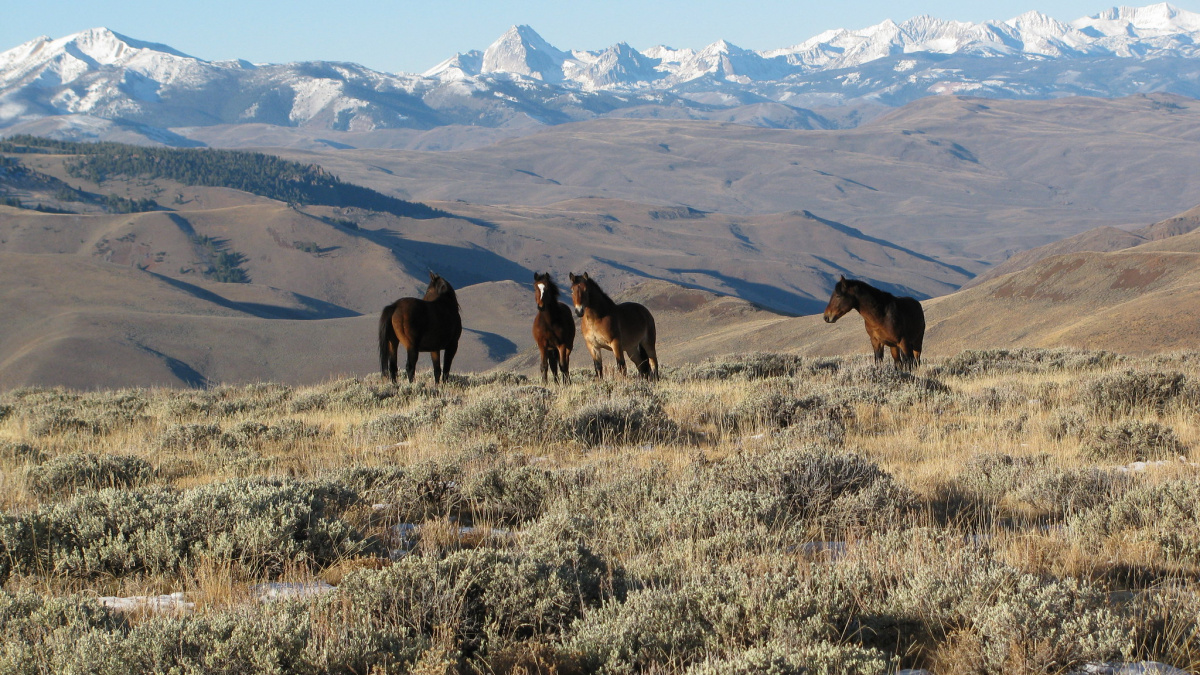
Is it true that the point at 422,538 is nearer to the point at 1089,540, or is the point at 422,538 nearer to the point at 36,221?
the point at 1089,540

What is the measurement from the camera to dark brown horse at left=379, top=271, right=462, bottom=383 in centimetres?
1385

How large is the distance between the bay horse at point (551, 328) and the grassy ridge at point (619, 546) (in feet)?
15.6

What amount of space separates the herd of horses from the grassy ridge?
4.47 metres

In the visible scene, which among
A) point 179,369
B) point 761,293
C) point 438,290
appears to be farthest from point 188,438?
point 761,293

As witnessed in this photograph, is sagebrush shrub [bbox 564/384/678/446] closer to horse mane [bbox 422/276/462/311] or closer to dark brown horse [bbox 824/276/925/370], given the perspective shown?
dark brown horse [bbox 824/276/925/370]

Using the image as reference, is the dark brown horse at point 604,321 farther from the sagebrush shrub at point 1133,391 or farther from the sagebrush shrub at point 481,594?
the sagebrush shrub at point 481,594

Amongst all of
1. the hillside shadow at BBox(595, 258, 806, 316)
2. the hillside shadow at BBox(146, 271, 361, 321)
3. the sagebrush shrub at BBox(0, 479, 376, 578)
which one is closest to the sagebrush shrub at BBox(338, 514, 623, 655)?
the sagebrush shrub at BBox(0, 479, 376, 578)

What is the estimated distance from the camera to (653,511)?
511 centimetres

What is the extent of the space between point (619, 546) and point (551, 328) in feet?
30.0

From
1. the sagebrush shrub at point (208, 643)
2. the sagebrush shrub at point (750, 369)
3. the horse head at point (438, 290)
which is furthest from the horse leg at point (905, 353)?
the sagebrush shrub at point (208, 643)

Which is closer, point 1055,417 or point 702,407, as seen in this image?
point 1055,417

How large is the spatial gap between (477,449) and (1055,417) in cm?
528

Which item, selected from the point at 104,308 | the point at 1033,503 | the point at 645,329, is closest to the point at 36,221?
the point at 104,308

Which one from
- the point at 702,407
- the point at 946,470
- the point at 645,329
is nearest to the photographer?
the point at 946,470
